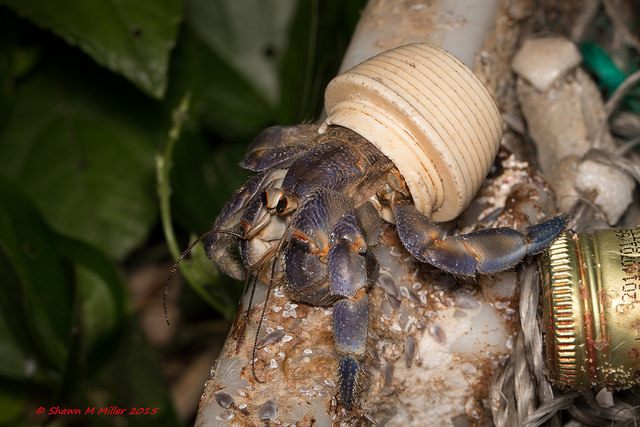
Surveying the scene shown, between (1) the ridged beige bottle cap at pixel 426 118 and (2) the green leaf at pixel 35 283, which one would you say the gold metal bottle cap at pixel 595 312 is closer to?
(1) the ridged beige bottle cap at pixel 426 118

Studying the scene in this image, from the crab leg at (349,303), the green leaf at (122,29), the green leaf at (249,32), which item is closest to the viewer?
the crab leg at (349,303)

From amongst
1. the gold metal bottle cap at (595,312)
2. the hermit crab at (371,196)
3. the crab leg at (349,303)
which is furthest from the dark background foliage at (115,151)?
the gold metal bottle cap at (595,312)

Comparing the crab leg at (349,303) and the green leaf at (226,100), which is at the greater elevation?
the crab leg at (349,303)

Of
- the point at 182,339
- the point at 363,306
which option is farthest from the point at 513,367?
the point at 182,339

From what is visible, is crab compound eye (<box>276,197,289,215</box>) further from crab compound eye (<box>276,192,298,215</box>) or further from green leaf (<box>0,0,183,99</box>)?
green leaf (<box>0,0,183,99</box>)

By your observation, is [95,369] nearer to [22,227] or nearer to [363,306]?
[22,227]

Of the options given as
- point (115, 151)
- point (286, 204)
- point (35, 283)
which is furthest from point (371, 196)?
point (115, 151)

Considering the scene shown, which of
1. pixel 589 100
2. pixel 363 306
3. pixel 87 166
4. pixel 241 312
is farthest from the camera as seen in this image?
pixel 87 166
